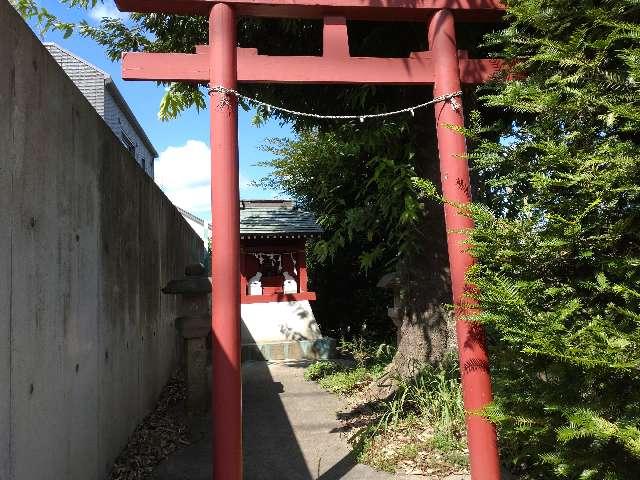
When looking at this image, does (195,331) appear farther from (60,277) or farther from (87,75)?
(87,75)

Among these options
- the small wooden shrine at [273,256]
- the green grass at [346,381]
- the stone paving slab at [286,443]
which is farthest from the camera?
the small wooden shrine at [273,256]

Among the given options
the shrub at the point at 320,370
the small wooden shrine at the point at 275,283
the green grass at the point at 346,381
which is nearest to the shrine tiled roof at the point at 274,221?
the small wooden shrine at the point at 275,283

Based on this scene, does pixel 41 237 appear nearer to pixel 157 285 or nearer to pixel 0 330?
pixel 0 330

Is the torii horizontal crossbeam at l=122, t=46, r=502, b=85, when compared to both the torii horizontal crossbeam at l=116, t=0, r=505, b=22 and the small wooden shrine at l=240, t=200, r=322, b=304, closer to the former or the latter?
the torii horizontal crossbeam at l=116, t=0, r=505, b=22

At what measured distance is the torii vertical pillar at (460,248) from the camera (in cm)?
339

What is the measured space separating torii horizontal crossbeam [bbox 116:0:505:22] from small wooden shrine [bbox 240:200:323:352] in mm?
6897

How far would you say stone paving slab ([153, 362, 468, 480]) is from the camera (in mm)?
3982

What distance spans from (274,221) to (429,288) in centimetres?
590

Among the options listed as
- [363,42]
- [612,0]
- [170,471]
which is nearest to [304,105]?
[363,42]

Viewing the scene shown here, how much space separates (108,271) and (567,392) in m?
3.26

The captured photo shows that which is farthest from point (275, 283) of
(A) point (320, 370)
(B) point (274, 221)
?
(A) point (320, 370)

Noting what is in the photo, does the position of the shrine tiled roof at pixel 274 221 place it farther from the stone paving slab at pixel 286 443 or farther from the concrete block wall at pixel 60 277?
the concrete block wall at pixel 60 277

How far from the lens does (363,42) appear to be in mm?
5336

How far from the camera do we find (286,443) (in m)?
4.80
